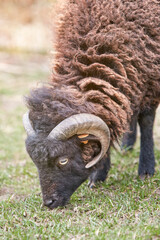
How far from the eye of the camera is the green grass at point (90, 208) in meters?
3.75

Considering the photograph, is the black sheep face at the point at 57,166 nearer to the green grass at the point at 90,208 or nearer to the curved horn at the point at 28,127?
the curved horn at the point at 28,127

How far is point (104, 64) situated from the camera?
4.64 metres

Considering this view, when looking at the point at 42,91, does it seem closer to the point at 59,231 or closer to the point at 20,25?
the point at 59,231

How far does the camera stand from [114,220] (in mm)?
3990

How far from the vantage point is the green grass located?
3754mm

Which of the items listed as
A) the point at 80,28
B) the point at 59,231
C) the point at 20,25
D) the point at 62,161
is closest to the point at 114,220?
the point at 59,231

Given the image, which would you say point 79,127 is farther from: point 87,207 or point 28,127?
point 87,207

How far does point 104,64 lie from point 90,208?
2.02 meters

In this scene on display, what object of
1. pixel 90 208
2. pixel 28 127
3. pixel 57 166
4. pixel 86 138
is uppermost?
pixel 28 127

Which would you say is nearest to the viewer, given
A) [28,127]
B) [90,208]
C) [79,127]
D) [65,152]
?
[79,127]

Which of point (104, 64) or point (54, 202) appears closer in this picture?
point (54, 202)

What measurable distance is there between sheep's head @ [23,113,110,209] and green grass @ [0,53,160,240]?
307mm

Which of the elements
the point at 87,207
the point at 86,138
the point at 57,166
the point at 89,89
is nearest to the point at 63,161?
the point at 57,166

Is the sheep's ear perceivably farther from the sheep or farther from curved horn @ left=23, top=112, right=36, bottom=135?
curved horn @ left=23, top=112, right=36, bottom=135
